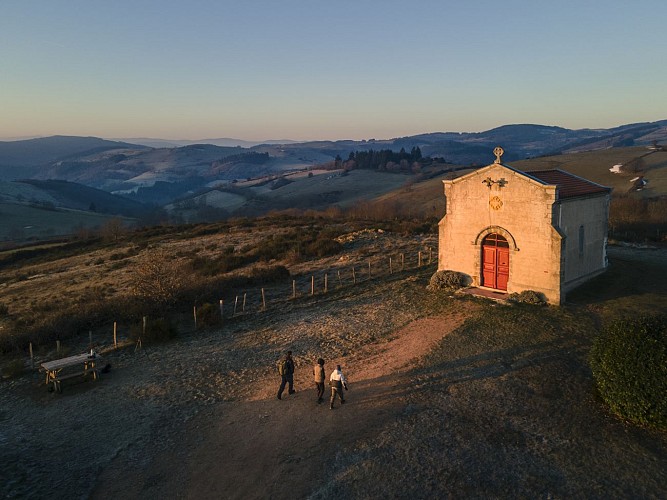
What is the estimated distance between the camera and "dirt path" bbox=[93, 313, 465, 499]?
1081 centimetres

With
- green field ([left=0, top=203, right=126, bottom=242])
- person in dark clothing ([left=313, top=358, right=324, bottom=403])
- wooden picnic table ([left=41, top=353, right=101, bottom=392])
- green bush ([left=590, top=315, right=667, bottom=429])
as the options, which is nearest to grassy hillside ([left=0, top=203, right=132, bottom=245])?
green field ([left=0, top=203, right=126, bottom=242])

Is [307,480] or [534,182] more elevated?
[534,182]

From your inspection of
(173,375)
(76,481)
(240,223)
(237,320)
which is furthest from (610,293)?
(240,223)

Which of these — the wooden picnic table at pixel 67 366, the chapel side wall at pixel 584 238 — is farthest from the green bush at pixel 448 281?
the wooden picnic table at pixel 67 366

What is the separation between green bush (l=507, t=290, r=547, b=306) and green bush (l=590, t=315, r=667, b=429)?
8.09 m

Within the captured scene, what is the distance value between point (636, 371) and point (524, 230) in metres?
10.3

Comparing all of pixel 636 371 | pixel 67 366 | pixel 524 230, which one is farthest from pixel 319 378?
pixel 524 230

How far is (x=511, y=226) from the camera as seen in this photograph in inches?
867

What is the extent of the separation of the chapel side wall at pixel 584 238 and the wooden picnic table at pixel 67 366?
19.8 m

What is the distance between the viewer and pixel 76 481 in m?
11.6

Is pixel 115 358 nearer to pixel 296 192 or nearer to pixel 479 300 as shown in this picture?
pixel 479 300

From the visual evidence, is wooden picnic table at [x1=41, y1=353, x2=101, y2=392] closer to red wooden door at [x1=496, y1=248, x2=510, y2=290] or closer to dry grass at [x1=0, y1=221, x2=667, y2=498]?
dry grass at [x1=0, y1=221, x2=667, y2=498]

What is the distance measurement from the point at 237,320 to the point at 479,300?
1183 cm

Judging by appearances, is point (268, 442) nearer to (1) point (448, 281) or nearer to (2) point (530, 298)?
(2) point (530, 298)
